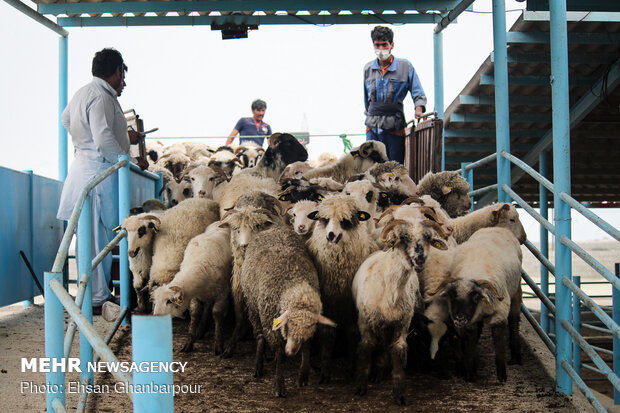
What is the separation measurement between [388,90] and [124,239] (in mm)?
4219

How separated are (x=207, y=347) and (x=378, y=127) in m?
4.18

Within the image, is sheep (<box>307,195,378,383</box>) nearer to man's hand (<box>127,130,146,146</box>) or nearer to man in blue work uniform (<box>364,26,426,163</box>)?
man's hand (<box>127,130,146,146</box>)

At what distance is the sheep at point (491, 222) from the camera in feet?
19.0

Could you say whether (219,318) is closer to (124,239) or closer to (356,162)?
(124,239)

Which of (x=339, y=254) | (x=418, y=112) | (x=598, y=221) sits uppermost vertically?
(x=418, y=112)

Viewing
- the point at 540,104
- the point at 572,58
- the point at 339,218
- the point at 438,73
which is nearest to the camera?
the point at 339,218

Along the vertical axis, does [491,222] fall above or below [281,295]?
above

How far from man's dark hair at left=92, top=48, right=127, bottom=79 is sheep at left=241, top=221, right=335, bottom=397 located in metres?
2.53

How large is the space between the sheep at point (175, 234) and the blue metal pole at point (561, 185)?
338 cm

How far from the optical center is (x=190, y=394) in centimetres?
434

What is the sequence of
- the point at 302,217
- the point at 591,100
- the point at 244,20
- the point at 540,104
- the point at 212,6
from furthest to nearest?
1. the point at 540,104
2. the point at 591,100
3. the point at 244,20
4. the point at 212,6
5. the point at 302,217

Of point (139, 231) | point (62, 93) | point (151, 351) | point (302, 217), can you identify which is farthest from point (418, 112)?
point (151, 351)

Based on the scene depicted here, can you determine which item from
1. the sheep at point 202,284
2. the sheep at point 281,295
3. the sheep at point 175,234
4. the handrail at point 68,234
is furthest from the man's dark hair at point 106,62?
the sheep at point 281,295

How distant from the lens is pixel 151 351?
221 cm
